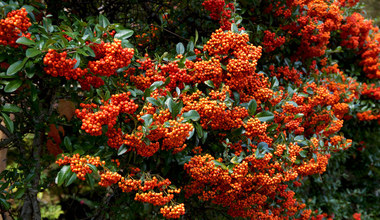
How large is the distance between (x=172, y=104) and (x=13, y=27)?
0.98m

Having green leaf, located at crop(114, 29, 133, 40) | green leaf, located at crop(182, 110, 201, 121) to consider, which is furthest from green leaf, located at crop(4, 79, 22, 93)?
green leaf, located at crop(182, 110, 201, 121)

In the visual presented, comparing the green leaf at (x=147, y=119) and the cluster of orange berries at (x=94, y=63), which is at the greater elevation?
the cluster of orange berries at (x=94, y=63)

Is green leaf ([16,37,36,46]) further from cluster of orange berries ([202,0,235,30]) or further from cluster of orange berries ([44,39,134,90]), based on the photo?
cluster of orange berries ([202,0,235,30])

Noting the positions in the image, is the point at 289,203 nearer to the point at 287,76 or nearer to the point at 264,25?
the point at 287,76

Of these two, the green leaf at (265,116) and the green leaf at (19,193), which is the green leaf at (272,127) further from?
the green leaf at (19,193)

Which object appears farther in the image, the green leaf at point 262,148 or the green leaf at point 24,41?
the green leaf at point 262,148

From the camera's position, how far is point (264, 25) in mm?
3342

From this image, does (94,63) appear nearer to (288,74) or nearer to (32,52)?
(32,52)

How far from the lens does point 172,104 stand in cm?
195

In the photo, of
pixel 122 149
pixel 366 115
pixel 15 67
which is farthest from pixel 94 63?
pixel 366 115

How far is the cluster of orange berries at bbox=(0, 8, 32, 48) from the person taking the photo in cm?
168

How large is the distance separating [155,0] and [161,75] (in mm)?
1491

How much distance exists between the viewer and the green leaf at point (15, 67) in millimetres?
1778

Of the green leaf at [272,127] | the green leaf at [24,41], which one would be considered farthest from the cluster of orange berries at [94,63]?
the green leaf at [272,127]
